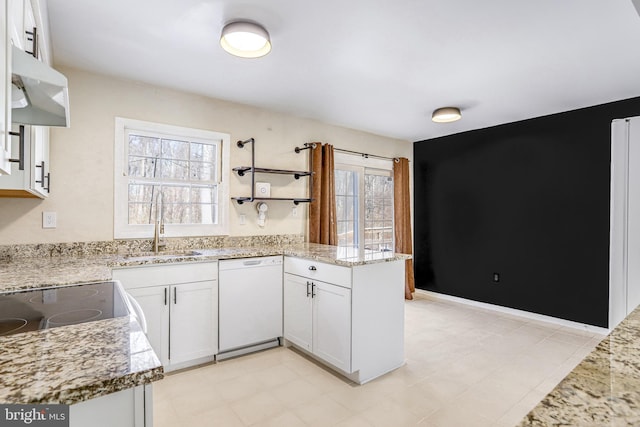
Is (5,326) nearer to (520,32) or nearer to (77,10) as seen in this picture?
(77,10)

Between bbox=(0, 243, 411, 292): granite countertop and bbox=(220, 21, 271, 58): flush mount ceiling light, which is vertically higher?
bbox=(220, 21, 271, 58): flush mount ceiling light

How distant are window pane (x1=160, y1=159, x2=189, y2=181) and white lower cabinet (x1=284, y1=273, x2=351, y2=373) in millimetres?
1445

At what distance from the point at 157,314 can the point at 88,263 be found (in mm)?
610

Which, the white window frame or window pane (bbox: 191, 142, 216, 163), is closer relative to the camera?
the white window frame

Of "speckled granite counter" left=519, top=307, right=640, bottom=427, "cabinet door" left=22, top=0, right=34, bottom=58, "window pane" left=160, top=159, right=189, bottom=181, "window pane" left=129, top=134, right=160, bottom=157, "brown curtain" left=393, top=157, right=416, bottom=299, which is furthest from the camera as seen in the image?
"brown curtain" left=393, top=157, right=416, bottom=299

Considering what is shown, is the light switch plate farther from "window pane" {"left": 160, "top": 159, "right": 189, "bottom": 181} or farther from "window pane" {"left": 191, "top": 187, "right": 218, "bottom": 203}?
"window pane" {"left": 160, "top": 159, "right": 189, "bottom": 181}

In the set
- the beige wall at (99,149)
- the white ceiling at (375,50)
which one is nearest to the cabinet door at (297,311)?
the beige wall at (99,149)

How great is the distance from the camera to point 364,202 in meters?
4.86

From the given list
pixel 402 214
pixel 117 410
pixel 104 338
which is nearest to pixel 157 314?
pixel 104 338

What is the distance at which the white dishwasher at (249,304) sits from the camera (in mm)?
2889

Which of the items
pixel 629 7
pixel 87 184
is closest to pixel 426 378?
pixel 629 7

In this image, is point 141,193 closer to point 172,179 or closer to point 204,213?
point 172,179

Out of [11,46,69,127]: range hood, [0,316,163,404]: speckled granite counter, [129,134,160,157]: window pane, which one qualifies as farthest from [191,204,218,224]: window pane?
[0,316,163,404]: speckled granite counter

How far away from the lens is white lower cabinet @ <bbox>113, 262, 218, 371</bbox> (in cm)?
251
